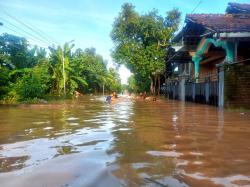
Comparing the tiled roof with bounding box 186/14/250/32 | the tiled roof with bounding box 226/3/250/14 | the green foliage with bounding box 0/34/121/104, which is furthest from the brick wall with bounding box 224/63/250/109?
the green foliage with bounding box 0/34/121/104

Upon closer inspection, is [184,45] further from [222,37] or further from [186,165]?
[186,165]

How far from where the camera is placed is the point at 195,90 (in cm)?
2278

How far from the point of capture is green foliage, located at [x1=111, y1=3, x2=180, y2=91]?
3569 cm

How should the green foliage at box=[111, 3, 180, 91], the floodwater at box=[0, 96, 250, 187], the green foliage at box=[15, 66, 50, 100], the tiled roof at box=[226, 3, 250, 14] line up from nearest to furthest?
the floodwater at box=[0, 96, 250, 187] < the tiled roof at box=[226, 3, 250, 14] < the green foliage at box=[15, 66, 50, 100] < the green foliage at box=[111, 3, 180, 91]

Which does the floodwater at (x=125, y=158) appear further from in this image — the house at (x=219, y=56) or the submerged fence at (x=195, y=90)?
the submerged fence at (x=195, y=90)

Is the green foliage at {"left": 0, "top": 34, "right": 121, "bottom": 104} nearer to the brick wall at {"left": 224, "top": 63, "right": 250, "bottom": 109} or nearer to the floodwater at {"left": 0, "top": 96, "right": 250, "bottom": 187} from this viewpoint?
the brick wall at {"left": 224, "top": 63, "right": 250, "bottom": 109}

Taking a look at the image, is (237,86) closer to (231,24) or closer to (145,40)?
(231,24)

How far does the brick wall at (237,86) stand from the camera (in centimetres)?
1381

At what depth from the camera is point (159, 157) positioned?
4613 millimetres

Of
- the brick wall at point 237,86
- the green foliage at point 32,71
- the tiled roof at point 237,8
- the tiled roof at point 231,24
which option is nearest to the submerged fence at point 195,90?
the brick wall at point 237,86

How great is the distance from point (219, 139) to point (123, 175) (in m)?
3.04

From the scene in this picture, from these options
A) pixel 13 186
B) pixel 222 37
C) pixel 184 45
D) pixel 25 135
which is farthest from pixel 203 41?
pixel 13 186

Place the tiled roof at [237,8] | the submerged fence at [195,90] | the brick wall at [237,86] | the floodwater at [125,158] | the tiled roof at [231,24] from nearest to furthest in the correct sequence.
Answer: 1. the floodwater at [125,158]
2. the brick wall at [237,86]
3. the tiled roof at [231,24]
4. the submerged fence at [195,90]
5. the tiled roof at [237,8]

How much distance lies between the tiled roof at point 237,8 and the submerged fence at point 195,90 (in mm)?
4266
